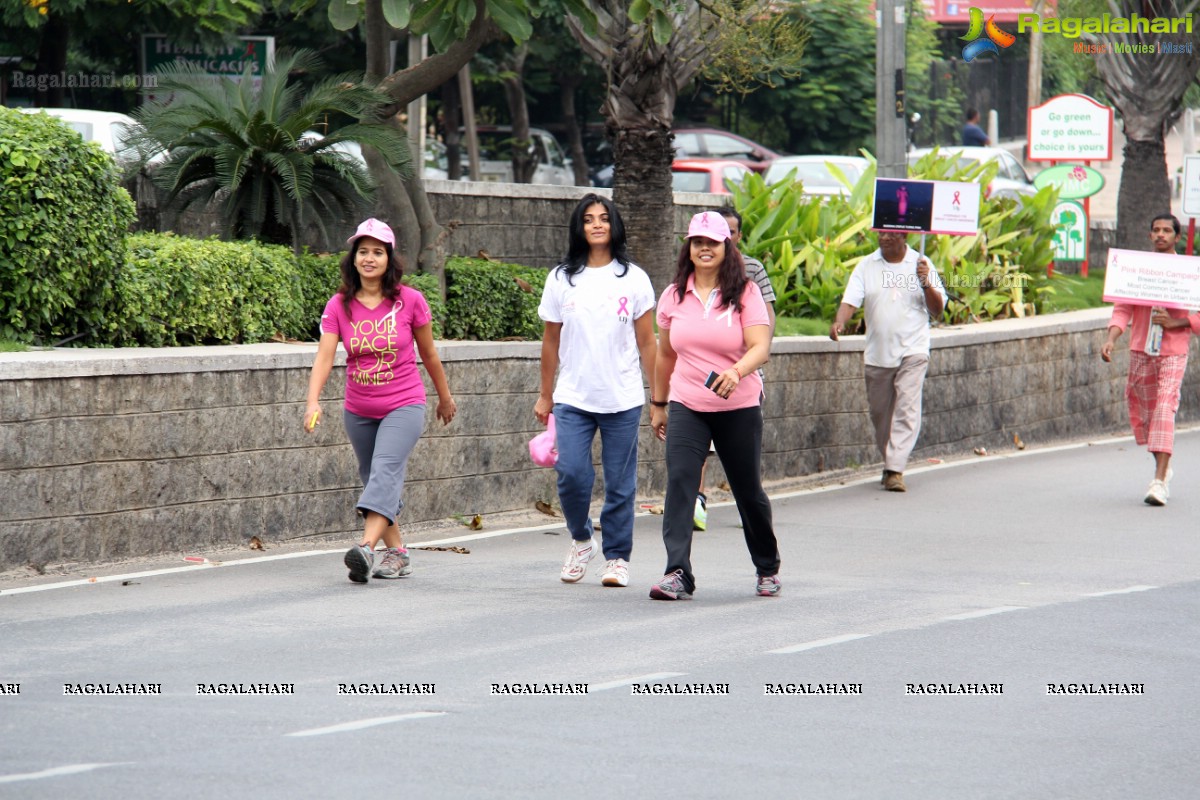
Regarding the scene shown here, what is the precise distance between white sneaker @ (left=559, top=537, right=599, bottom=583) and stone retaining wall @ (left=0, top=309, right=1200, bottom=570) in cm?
207

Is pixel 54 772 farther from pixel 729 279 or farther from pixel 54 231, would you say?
pixel 54 231

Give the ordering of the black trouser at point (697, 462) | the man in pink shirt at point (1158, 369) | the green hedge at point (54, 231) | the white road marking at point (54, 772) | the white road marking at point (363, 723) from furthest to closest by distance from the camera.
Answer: the man in pink shirt at point (1158, 369)
the green hedge at point (54, 231)
the black trouser at point (697, 462)
the white road marking at point (363, 723)
the white road marking at point (54, 772)

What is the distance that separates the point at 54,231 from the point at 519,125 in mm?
25680

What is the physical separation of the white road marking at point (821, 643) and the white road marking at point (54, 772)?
2925mm

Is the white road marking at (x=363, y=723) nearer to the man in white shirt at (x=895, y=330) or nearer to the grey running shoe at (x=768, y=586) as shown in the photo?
the grey running shoe at (x=768, y=586)

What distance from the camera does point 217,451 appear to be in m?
9.79

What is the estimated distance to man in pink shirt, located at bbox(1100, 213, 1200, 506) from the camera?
12469mm

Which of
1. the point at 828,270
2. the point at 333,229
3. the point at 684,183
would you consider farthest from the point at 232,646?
the point at 684,183

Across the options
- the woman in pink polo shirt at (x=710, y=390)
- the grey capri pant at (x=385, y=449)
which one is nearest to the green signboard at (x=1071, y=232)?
the woman in pink polo shirt at (x=710, y=390)

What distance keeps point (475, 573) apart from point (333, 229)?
468 centimetres

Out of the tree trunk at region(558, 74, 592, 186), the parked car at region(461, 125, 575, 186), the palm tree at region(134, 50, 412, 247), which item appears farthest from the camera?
the tree trunk at region(558, 74, 592, 186)

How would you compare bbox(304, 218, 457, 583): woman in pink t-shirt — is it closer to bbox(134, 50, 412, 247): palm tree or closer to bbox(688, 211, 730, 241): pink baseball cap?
bbox(688, 211, 730, 241): pink baseball cap

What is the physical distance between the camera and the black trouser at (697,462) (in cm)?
834

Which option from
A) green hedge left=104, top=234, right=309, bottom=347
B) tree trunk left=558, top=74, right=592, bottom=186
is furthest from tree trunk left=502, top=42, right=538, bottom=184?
green hedge left=104, top=234, right=309, bottom=347
